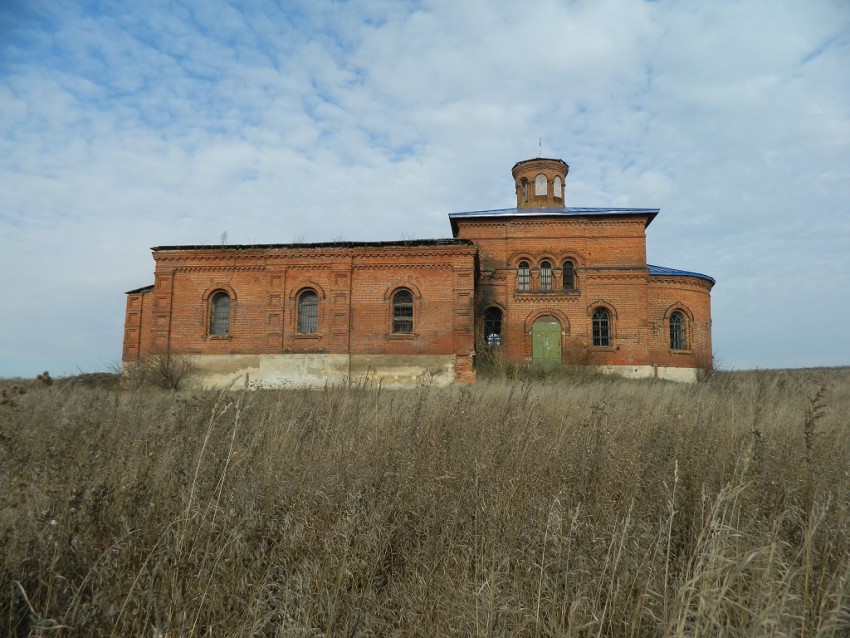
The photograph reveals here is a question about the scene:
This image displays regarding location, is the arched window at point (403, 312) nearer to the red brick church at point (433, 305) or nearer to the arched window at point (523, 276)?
the red brick church at point (433, 305)

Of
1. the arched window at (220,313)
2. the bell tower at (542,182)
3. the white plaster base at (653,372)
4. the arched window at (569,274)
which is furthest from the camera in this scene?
the bell tower at (542,182)

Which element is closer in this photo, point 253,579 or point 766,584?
point 766,584

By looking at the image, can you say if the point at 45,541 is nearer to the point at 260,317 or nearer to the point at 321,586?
the point at 321,586

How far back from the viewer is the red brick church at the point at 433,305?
1859cm

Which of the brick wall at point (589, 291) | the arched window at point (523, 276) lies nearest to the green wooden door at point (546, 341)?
the brick wall at point (589, 291)

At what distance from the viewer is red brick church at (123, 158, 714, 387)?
1859 cm

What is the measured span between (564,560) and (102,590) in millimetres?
1837

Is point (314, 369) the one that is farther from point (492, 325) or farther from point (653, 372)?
point (653, 372)

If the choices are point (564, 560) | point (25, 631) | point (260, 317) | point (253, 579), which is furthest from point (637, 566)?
point (260, 317)

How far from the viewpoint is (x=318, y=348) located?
1886cm

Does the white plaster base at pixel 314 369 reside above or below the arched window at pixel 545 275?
below

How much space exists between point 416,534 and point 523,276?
20072 mm

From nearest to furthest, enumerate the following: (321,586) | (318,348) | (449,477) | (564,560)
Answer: (564,560)
(321,586)
(449,477)
(318,348)

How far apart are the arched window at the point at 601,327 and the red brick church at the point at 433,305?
0.14ft
